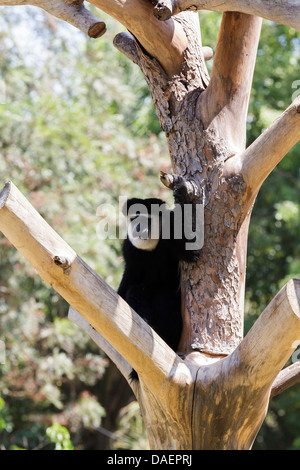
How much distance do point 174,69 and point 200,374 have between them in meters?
1.56

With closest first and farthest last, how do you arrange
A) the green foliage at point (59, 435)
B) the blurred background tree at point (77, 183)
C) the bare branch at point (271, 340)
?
the bare branch at point (271, 340), the green foliage at point (59, 435), the blurred background tree at point (77, 183)

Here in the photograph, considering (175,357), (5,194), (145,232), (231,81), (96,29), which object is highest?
(96,29)

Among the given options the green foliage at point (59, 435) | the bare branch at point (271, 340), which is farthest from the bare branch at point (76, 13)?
the green foliage at point (59, 435)

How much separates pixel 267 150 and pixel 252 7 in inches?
24.2

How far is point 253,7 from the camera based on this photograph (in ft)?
7.43

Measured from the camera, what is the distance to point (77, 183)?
22.7ft

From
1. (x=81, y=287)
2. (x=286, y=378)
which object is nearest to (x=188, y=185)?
(x=81, y=287)

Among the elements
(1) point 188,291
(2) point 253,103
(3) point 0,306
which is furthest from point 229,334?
(2) point 253,103

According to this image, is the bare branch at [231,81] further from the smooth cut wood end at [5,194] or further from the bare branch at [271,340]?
the smooth cut wood end at [5,194]

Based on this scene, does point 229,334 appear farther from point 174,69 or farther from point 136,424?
point 136,424

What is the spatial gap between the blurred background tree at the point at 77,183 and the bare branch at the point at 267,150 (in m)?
3.14

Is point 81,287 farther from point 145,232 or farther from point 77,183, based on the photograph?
point 77,183

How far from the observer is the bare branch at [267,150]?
96.7 inches

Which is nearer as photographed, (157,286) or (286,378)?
(286,378)
